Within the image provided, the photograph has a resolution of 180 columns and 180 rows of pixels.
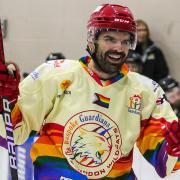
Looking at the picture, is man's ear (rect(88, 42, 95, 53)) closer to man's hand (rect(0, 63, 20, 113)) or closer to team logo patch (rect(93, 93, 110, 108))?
Answer: team logo patch (rect(93, 93, 110, 108))

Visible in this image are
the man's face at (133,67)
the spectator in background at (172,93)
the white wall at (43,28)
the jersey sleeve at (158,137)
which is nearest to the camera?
the jersey sleeve at (158,137)

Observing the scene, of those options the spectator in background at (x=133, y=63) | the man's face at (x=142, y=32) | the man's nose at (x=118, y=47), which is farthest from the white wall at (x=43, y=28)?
the man's nose at (x=118, y=47)

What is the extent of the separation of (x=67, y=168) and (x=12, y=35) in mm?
2972

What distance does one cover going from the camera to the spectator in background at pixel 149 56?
14.0 ft

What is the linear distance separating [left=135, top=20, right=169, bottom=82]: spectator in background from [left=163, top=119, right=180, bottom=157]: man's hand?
220 centimetres

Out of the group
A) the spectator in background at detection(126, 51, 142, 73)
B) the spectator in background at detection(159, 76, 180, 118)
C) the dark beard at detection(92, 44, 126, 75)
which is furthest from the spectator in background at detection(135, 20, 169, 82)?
the dark beard at detection(92, 44, 126, 75)

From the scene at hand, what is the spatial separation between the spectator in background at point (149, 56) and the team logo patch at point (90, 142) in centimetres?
225

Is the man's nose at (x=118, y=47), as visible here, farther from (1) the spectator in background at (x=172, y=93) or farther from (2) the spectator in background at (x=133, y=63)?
(2) the spectator in background at (x=133, y=63)

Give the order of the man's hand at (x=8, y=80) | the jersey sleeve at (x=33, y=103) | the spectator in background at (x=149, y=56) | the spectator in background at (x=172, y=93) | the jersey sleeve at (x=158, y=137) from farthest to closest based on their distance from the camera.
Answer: the spectator in background at (x=149, y=56), the spectator in background at (x=172, y=93), the jersey sleeve at (x=158, y=137), the jersey sleeve at (x=33, y=103), the man's hand at (x=8, y=80)

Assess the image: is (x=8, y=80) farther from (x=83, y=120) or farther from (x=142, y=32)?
(x=142, y=32)

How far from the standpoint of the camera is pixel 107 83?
206cm

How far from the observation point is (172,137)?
2.01 m

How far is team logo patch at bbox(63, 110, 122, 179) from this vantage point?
6.58 ft

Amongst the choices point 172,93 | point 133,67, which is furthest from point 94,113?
point 133,67
